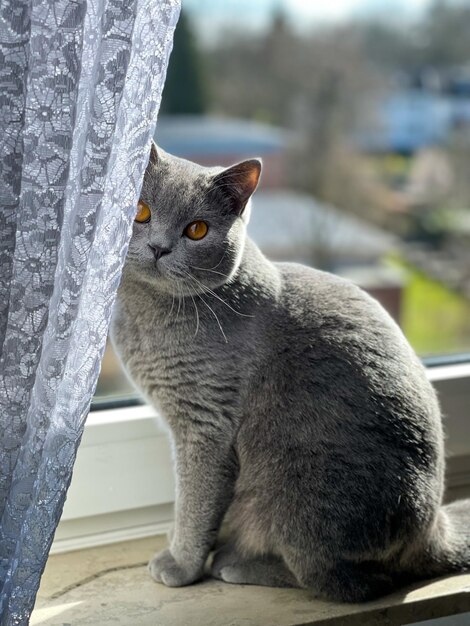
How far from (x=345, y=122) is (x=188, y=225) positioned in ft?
3.39

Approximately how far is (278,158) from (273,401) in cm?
104

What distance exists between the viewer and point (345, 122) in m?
1.98

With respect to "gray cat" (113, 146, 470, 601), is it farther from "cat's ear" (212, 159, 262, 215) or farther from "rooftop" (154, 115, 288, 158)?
"rooftop" (154, 115, 288, 158)

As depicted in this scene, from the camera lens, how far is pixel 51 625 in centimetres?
106

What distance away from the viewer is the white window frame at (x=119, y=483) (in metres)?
1.26

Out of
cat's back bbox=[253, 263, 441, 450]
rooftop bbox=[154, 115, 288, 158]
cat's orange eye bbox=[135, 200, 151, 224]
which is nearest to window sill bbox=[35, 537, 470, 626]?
cat's back bbox=[253, 263, 441, 450]

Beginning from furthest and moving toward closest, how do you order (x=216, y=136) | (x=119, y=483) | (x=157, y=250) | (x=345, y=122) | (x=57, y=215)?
(x=345, y=122) < (x=216, y=136) < (x=119, y=483) < (x=157, y=250) < (x=57, y=215)

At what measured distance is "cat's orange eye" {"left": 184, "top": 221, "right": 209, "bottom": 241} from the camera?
3.46 ft

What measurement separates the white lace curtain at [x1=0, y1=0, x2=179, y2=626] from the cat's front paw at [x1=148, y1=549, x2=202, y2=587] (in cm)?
31

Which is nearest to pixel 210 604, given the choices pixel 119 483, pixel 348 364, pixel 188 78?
pixel 119 483

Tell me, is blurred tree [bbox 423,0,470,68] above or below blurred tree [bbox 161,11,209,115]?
above

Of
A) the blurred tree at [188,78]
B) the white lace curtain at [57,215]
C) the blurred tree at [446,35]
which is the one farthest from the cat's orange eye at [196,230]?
the blurred tree at [446,35]

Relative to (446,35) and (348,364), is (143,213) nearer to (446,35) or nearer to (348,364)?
(348,364)

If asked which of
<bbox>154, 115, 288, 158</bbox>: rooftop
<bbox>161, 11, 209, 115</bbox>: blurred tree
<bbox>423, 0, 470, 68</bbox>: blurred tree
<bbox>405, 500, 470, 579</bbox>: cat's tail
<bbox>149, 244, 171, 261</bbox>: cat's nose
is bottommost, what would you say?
<bbox>405, 500, 470, 579</bbox>: cat's tail
